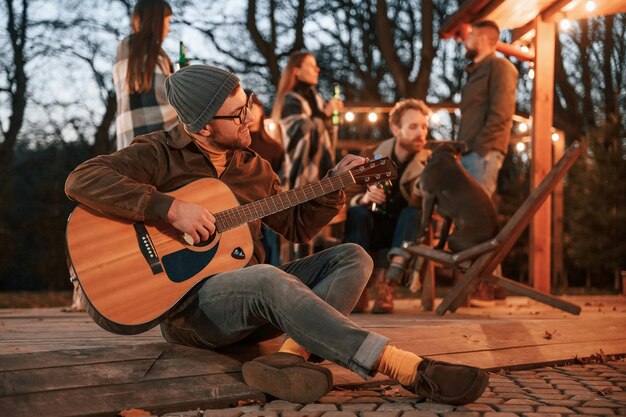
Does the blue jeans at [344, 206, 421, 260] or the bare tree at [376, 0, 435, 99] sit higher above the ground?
the bare tree at [376, 0, 435, 99]

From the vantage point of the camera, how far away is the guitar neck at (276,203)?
329 centimetres

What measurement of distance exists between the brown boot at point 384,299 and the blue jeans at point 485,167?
43.6 inches

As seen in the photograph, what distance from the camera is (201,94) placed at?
3359mm

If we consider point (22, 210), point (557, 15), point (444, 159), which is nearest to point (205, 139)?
point (444, 159)

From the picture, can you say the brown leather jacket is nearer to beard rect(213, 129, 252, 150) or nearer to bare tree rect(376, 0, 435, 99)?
beard rect(213, 129, 252, 150)

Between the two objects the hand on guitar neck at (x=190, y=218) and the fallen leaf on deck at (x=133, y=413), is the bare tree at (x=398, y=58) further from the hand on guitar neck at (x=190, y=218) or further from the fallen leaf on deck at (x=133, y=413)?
the fallen leaf on deck at (x=133, y=413)

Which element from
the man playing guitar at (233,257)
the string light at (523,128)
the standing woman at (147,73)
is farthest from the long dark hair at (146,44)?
the string light at (523,128)

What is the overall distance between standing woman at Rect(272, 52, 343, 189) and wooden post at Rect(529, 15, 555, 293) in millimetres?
1963

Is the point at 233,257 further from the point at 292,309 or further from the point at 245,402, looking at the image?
the point at 245,402

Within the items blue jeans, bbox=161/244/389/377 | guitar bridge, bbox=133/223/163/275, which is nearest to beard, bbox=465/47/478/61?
blue jeans, bbox=161/244/389/377

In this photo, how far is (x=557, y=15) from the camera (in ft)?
24.6

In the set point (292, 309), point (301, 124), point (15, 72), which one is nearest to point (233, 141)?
point (292, 309)

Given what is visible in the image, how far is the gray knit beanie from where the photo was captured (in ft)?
11.0

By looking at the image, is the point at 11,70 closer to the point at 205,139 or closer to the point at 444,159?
the point at 444,159
